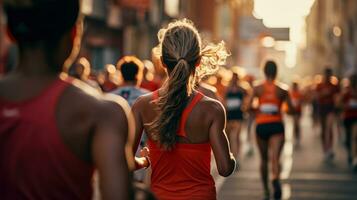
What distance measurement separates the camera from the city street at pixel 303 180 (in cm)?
1510

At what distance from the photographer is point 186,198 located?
234 inches

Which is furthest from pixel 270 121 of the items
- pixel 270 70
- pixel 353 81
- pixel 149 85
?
pixel 353 81

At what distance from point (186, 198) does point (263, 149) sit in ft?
27.0

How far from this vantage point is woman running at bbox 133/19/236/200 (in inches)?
235

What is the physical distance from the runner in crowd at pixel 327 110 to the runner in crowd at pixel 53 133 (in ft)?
63.0

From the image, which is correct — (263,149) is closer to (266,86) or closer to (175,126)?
(266,86)

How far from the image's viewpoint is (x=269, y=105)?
46.8ft

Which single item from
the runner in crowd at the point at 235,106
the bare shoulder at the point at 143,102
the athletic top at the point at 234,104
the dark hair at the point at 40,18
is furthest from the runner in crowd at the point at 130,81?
the athletic top at the point at 234,104

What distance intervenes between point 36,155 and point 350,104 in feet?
58.7

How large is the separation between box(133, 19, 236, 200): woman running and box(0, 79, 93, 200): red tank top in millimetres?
2708

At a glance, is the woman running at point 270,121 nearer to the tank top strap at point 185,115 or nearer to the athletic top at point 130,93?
the athletic top at point 130,93

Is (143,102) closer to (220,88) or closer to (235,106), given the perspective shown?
(235,106)

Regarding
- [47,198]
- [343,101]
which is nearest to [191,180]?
[47,198]

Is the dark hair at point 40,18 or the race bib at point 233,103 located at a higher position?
the dark hair at point 40,18
